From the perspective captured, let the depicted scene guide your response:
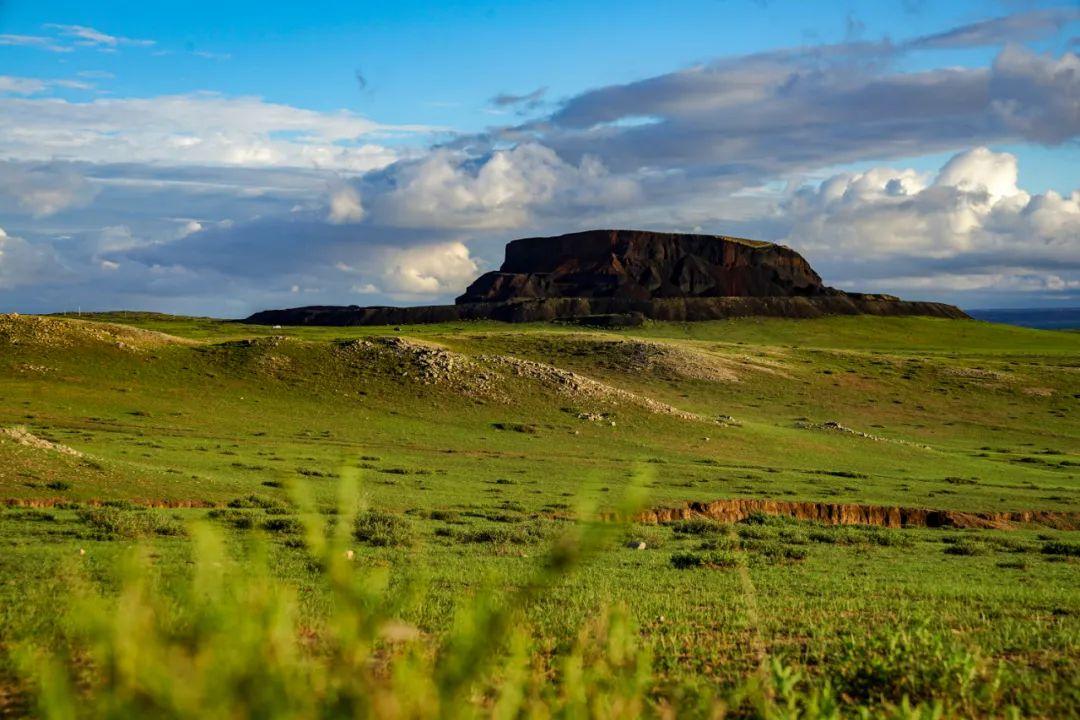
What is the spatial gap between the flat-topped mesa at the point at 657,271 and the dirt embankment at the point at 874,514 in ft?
452

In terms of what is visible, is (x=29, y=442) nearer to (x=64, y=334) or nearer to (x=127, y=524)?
(x=127, y=524)

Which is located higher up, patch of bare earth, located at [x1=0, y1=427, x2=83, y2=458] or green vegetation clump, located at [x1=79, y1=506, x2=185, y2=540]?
patch of bare earth, located at [x1=0, y1=427, x2=83, y2=458]

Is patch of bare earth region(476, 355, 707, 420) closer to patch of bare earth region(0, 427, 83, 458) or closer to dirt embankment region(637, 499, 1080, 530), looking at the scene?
dirt embankment region(637, 499, 1080, 530)

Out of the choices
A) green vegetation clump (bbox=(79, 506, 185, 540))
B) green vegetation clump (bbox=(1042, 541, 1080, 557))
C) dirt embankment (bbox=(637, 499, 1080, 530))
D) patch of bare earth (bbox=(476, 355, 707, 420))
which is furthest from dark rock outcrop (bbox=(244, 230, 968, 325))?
green vegetation clump (bbox=(79, 506, 185, 540))

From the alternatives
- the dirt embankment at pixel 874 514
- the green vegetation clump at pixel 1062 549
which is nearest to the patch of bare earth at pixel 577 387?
the dirt embankment at pixel 874 514

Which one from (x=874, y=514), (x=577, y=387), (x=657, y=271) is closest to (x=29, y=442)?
(x=874, y=514)

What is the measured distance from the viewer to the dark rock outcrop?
147m

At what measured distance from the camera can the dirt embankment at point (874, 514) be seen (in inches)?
1137

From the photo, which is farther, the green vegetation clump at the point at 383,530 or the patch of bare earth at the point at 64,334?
the patch of bare earth at the point at 64,334

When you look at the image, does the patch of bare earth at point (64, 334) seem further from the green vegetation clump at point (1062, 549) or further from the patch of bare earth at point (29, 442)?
the green vegetation clump at point (1062, 549)

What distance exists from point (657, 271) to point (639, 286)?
8.71 metres

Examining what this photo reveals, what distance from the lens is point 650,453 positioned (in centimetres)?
4438

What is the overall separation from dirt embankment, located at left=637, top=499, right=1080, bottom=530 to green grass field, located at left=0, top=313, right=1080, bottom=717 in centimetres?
45

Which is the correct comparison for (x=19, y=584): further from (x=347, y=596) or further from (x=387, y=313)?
(x=387, y=313)
